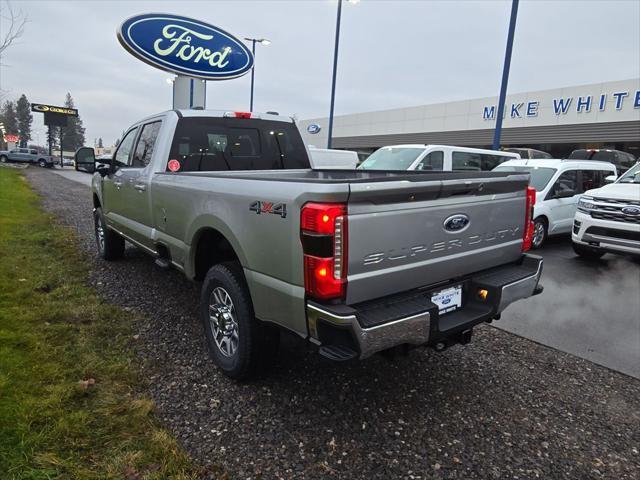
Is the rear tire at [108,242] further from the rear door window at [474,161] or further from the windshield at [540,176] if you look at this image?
the rear door window at [474,161]

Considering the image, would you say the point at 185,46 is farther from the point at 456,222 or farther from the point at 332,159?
the point at 456,222

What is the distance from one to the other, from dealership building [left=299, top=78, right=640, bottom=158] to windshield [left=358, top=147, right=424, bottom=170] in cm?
1523

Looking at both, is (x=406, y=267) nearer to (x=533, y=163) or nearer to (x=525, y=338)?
(x=525, y=338)

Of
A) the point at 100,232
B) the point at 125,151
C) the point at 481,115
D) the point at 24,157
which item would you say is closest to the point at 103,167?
the point at 125,151

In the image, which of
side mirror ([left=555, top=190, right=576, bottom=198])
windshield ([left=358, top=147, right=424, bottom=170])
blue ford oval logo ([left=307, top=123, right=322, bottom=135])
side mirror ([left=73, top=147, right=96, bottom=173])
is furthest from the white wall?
side mirror ([left=73, top=147, right=96, bottom=173])

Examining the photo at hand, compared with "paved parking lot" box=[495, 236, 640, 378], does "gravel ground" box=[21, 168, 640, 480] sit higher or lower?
lower

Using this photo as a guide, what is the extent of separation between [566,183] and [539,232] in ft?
4.59

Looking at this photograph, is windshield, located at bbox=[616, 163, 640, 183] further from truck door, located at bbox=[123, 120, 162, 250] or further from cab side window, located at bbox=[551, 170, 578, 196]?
truck door, located at bbox=[123, 120, 162, 250]

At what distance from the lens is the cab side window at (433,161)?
10.9 metres

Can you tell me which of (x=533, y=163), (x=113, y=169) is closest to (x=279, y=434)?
(x=113, y=169)

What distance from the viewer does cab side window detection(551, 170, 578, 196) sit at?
29.7 feet

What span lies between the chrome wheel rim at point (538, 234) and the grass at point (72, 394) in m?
7.39

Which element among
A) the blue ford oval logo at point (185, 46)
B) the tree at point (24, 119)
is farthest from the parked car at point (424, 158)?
the tree at point (24, 119)

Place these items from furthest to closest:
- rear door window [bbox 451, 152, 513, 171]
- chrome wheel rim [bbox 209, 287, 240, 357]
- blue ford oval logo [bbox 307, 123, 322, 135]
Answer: blue ford oval logo [bbox 307, 123, 322, 135], rear door window [bbox 451, 152, 513, 171], chrome wheel rim [bbox 209, 287, 240, 357]
